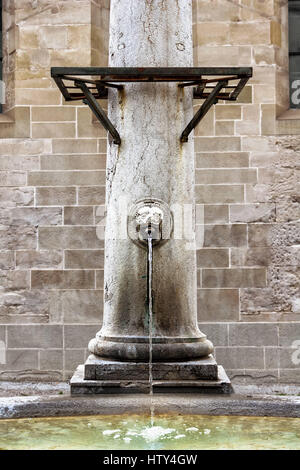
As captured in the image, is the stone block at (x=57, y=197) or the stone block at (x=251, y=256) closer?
the stone block at (x=251, y=256)

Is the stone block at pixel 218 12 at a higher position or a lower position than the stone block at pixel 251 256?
higher

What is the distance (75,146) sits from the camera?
289 inches

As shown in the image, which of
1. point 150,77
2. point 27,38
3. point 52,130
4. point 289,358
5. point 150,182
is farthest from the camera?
point 27,38

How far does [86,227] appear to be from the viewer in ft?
23.8

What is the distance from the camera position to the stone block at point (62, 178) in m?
7.29

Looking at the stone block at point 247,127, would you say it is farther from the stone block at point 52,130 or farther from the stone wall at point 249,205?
the stone block at point 52,130

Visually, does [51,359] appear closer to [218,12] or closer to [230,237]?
[230,237]

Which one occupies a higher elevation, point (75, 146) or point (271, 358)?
point (75, 146)

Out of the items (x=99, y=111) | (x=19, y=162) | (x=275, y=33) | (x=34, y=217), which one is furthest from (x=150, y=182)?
(x=275, y=33)

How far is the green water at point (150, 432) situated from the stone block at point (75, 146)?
451 centimetres

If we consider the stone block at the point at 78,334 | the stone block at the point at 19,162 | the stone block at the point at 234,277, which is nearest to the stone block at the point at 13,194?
the stone block at the point at 19,162

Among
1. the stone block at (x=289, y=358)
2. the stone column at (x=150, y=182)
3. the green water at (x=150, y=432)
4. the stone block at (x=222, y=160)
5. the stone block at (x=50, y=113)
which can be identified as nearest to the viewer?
the green water at (x=150, y=432)

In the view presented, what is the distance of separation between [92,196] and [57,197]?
34cm
